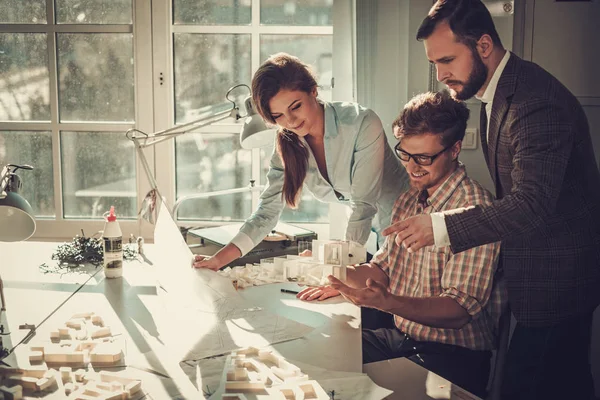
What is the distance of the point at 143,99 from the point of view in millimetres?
2973

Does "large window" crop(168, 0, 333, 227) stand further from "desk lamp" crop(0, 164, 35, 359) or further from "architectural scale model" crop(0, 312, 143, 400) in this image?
"architectural scale model" crop(0, 312, 143, 400)

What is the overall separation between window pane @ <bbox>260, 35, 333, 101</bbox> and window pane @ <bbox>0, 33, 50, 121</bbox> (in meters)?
1.06

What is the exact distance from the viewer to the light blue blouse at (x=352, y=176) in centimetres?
200

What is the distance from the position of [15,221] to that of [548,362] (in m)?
1.45

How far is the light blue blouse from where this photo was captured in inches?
78.5

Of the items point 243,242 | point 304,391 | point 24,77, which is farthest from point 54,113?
point 304,391

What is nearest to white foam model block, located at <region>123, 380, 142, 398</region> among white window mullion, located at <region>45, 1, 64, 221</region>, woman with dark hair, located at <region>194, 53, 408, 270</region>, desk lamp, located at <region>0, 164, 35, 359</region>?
desk lamp, located at <region>0, 164, 35, 359</region>

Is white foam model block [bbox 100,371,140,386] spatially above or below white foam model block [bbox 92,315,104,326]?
below

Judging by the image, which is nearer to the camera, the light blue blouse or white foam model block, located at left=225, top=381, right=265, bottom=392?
white foam model block, located at left=225, top=381, right=265, bottom=392

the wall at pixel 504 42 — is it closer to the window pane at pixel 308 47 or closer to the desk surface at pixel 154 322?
the window pane at pixel 308 47

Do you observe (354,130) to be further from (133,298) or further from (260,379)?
(260,379)

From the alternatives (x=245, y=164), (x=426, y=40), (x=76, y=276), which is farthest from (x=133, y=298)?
(x=245, y=164)

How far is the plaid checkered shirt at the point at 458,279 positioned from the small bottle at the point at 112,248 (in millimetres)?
872

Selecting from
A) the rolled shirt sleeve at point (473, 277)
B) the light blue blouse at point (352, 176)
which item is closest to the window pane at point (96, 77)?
the light blue blouse at point (352, 176)
